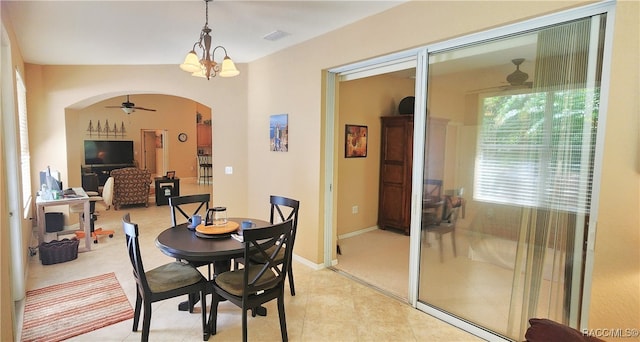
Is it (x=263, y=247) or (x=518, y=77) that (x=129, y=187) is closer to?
(x=263, y=247)

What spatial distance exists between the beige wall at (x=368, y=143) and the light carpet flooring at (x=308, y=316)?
1.57 metres

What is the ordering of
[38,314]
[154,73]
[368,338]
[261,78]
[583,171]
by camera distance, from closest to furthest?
[583,171] → [368,338] → [38,314] → [261,78] → [154,73]

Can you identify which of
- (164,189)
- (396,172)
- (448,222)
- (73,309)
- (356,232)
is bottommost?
(73,309)

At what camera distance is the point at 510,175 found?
7.73 feet

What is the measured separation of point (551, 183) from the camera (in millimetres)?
2152

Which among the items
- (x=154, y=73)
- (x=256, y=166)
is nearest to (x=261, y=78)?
(x=256, y=166)

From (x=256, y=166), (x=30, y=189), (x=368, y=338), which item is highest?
(x=256, y=166)

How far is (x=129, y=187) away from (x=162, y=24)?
5.06m

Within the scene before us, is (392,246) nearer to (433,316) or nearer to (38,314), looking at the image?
(433,316)

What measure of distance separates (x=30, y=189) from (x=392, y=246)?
5.44 metres

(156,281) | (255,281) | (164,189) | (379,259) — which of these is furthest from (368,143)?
(164,189)

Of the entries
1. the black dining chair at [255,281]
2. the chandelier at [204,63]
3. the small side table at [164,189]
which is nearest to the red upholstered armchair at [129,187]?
the small side table at [164,189]

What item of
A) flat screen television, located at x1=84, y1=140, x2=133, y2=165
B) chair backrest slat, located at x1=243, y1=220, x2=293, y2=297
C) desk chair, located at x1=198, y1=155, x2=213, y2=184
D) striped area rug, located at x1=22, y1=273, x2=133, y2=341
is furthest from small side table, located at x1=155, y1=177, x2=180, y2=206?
chair backrest slat, located at x1=243, y1=220, x2=293, y2=297

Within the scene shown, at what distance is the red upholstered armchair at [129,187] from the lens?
23.2ft
